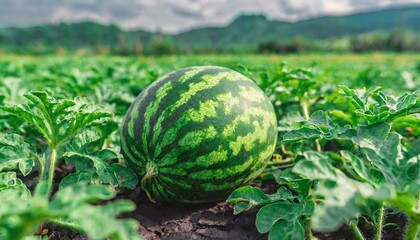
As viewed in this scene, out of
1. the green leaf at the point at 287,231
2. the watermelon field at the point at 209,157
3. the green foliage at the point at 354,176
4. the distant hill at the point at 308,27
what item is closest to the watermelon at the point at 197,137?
the watermelon field at the point at 209,157

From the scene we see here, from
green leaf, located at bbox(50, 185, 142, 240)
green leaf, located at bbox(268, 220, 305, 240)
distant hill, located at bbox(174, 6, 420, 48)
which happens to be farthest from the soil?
distant hill, located at bbox(174, 6, 420, 48)

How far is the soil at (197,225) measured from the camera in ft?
5.80

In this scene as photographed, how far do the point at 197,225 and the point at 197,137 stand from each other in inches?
16.7

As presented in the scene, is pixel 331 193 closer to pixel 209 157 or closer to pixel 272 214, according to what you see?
pixel 272 214

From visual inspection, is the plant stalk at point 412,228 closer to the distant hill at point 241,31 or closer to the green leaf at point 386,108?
the green leaf at point 386,108

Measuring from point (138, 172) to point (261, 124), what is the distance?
65cm

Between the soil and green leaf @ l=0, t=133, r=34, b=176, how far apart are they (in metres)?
0.31

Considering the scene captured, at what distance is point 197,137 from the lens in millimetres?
1781

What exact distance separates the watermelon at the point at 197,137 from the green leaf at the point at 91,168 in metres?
0.07

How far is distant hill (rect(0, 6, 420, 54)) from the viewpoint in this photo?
404ft

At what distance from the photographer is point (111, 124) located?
2.30m

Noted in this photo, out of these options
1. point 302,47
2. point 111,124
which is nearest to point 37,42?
point 302,47

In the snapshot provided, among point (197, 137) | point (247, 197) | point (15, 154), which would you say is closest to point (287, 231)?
point (247, 197)

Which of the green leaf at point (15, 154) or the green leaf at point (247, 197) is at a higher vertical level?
the green leaf at point (15, 154)
